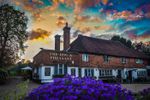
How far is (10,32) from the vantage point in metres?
47.6

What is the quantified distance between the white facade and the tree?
8.48m

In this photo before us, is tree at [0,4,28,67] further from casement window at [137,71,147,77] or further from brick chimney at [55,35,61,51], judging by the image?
casement window at [137,71,147,77]

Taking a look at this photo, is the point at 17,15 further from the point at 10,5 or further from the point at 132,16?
the point at 132,16

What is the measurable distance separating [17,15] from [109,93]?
4722cm

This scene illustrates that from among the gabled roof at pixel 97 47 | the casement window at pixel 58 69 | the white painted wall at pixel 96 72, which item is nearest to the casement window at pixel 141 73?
the gabled roof at pixel 97 47

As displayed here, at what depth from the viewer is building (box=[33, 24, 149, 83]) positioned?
37594 mm

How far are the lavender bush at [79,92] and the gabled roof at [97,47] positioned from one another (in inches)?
1506

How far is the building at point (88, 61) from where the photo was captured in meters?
37.6

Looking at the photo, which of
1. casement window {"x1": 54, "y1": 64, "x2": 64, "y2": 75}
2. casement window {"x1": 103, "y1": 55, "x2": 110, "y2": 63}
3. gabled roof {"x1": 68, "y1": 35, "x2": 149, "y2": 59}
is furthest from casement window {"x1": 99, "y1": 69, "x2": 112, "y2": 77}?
casement window {"x1": 54, "y1": 64, "x2": 64, "y2": 75}

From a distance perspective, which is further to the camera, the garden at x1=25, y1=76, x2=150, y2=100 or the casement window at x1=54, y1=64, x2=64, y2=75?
the casement window at x1=54, y1=64, x2=64, y2=75

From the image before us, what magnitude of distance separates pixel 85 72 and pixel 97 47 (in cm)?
742

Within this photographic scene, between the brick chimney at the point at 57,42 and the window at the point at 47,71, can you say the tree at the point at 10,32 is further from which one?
the window at the point at 47,71

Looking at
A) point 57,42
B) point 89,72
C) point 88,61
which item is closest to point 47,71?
point 57,42

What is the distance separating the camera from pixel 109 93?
404 cm
